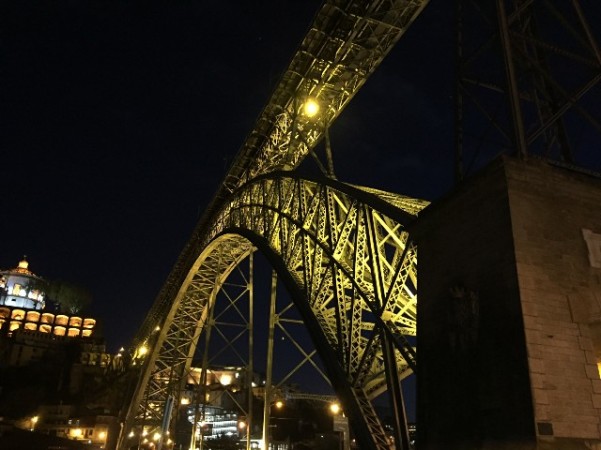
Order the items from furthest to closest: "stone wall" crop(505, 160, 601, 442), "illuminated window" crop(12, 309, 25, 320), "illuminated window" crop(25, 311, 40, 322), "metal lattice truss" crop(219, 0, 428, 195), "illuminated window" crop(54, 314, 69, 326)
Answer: "illuminated window" crop(54, 314, 69, 326) → "illuminated window" crop(25, 311, 40, 322) → "illuminated window" crop(12, 309, 25, 320) → "metal lattice truss" crop(219, 0, 428, 195) → "stone wall" crop(505, 160, 601, 442)

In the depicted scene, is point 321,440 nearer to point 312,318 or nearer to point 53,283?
point 312,318

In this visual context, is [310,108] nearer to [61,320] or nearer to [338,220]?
[338,220]

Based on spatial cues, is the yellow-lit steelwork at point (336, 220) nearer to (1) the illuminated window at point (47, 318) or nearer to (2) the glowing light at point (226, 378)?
(2) the glowing light at point (226, 378)

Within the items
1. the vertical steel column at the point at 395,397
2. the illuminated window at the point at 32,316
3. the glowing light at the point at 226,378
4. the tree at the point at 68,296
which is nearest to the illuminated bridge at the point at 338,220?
the vertical steel column at the point at 395,397

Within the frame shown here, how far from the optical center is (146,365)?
3647 cm

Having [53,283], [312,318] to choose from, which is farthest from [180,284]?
[53,283]

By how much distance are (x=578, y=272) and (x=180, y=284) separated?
91.2ft

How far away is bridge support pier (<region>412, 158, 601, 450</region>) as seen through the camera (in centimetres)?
741

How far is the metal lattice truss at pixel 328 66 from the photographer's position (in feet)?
52.3

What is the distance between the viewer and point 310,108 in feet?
62.8

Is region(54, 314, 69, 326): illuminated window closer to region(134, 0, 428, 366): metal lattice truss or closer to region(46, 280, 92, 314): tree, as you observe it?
region(46, 280, 92, 314): tree

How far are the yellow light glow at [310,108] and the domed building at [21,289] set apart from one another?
10447 centimetres

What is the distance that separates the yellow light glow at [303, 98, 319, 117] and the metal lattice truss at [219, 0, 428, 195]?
6.3 inches

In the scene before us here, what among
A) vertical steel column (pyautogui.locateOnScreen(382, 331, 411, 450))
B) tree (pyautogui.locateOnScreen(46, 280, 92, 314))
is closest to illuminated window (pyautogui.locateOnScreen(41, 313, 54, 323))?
tree (pyautogui.locateOnScreen(46, 280, 92, 314))
